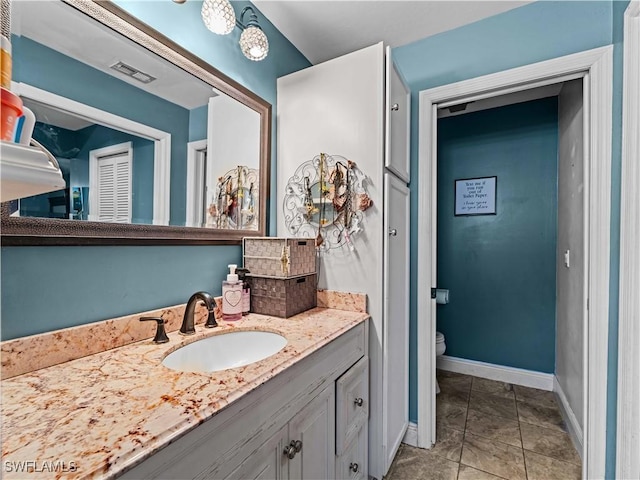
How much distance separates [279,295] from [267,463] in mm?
627

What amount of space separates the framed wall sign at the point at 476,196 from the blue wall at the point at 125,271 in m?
2.08

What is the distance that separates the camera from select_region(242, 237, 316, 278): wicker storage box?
1.32m

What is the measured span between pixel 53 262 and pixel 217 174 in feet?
A: 2.23

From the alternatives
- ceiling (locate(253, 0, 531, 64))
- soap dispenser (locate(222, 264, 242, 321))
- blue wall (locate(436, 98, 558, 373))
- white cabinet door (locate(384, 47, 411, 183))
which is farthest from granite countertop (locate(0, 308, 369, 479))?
blue wall (locate(436, 98, 558, 373))

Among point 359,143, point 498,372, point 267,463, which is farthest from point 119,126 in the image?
point 498,372

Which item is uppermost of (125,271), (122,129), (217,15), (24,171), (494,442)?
(217,15)

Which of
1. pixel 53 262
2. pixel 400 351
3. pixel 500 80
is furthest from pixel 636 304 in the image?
pixel 53 262

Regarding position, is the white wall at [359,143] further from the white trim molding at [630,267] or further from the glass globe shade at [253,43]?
the white trim molding at [630,267]

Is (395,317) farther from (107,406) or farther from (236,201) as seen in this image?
(107,406)

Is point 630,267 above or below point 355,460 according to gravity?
above

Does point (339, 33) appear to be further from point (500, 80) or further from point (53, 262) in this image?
point (53, 262)

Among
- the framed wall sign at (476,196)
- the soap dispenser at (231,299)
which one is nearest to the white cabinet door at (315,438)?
the soap dispenser at (231,299)

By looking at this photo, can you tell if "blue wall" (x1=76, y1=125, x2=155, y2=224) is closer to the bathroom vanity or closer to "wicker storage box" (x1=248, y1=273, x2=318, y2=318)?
"wicker storage box" (x1=248, y1=273, x2=318, y2=318)

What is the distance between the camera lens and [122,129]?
3.22ft
